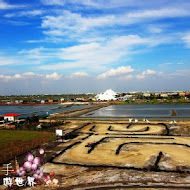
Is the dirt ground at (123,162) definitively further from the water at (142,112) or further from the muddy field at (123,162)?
the water at (142,112)

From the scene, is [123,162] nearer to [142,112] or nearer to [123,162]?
[123,162]

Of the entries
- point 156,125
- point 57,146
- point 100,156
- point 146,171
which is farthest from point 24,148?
Answer: point 156,125

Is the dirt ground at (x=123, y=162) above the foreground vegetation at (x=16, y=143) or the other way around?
the other way around

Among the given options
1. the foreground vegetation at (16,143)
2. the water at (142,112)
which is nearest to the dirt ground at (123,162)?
the foreground vegetation at (16,143)

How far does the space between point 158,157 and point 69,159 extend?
30.3 feet

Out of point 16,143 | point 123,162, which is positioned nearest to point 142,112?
point 16,143

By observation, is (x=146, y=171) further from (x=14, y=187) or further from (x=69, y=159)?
(x=14, y=187)

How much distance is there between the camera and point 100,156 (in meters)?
24.5

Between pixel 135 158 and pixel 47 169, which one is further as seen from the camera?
pixel 135 158

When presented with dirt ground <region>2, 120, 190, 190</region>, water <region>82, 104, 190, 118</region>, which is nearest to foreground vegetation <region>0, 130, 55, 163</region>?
dirt ground <region>2, 120, 190, 190</region>

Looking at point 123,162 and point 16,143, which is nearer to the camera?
point 123,162

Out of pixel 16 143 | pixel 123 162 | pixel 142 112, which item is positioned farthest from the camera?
pixel 142 112

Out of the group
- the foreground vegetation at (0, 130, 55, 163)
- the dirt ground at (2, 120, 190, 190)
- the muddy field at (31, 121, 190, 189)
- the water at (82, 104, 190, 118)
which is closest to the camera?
the dirt ground at (2, 120, 190, 190)

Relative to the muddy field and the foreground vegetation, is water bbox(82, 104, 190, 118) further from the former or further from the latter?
the foreground vegetation
